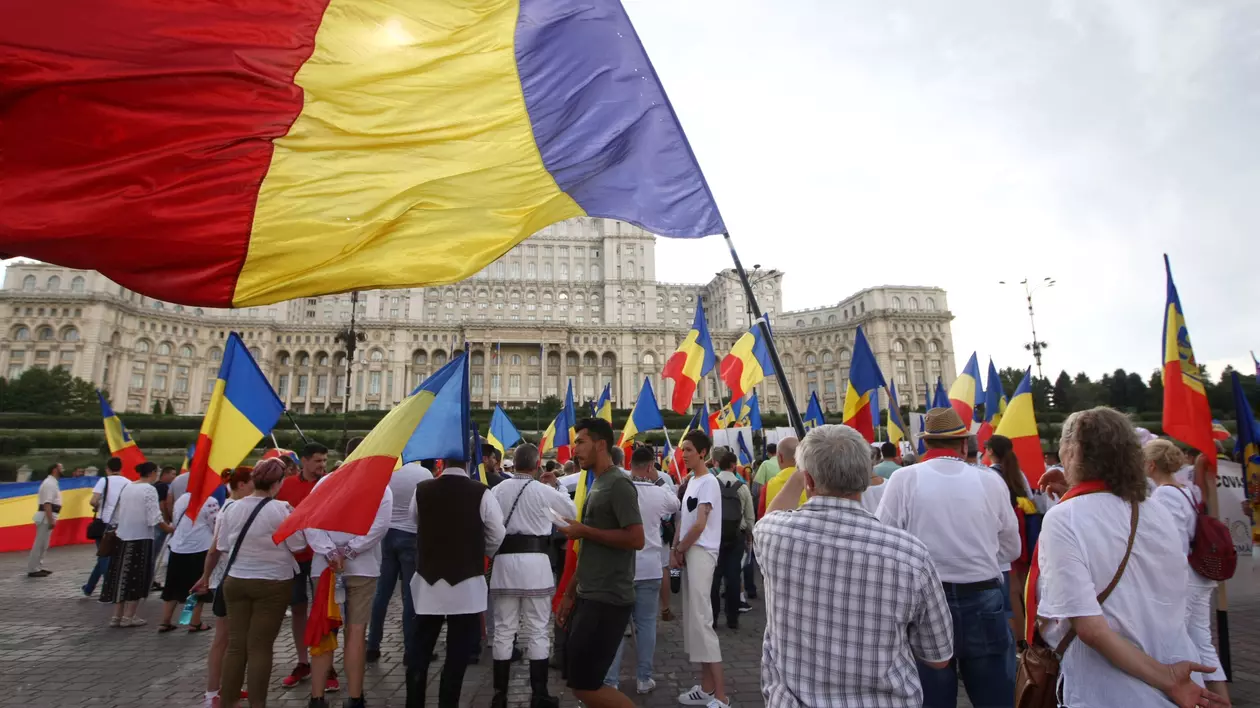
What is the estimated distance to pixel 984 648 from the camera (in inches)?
131

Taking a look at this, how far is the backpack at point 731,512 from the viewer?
7.43m

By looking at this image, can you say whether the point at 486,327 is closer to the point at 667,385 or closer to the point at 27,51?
the point at 667,385

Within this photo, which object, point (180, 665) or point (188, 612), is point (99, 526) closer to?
point (188, 612)

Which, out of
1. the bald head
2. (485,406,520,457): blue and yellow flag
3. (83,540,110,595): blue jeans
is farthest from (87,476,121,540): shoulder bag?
the bald head

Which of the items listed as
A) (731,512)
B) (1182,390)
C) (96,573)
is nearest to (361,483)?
(731,512)

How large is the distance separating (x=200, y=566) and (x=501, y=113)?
7342mm

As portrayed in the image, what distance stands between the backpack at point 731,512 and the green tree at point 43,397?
52233 millimetres

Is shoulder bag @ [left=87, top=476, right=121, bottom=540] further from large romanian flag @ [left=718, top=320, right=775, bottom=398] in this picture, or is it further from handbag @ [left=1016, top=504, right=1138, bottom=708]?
handbag @ [left=1016, top=504, right=1138, bottom=708]

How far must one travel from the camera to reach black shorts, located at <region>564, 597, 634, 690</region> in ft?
11.7

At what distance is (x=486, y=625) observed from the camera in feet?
23.4

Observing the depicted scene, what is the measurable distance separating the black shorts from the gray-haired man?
1.02 m

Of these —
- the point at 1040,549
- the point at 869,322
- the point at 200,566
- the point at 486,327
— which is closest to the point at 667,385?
the point at 486,327

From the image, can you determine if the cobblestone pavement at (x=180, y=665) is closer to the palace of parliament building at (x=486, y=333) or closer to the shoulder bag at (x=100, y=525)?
the shoulder bag at (x=100, y=525)

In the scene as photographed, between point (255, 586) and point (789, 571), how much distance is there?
4.27 m
